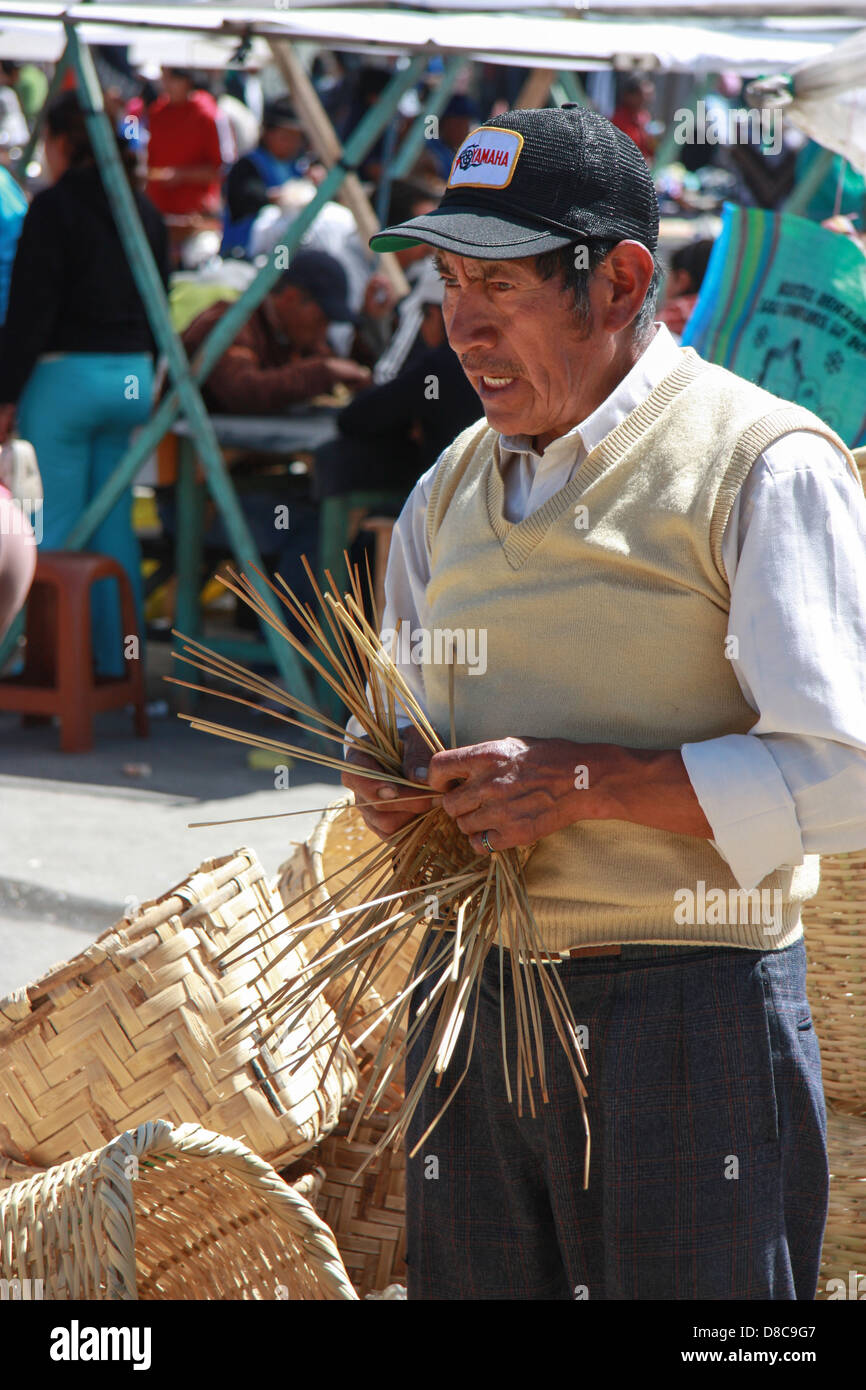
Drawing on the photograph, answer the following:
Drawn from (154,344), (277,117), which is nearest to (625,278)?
(154,344)

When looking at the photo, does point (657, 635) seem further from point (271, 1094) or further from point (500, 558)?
point (271, 1094)

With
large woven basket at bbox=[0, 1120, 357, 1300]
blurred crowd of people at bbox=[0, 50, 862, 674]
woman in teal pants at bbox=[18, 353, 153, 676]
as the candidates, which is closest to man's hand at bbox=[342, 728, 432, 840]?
large woven basket at bbox=[0, 1120, 357, 1300]

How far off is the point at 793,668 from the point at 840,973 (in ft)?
3.36

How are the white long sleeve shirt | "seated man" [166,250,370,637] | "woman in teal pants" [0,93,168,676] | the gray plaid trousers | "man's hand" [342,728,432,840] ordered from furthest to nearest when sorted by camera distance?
"seated man" [166,250,370,637]
"woman in teal pants" [0,93,168,676]
"man's hand" [342,728,432,840]
the gray plaid trousers
the white long sleeve shirt

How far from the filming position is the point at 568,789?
1.33 meters

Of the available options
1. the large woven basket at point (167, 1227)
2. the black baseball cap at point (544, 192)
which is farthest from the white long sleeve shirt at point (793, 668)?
the large woven basket at point (167, 1227)

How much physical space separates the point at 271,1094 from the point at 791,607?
3.45 ft

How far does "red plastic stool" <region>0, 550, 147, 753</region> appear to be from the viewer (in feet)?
15.9

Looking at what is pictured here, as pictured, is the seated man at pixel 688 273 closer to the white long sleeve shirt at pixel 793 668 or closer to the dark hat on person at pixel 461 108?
the white long sleeve shirt at pixel 793 668

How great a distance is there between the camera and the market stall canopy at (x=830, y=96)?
→ 3.46m

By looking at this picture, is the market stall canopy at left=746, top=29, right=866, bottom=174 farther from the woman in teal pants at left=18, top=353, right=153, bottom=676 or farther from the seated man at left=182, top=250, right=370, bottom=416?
the woman in teal pants at left=18, top=353, right=153, bottom=676

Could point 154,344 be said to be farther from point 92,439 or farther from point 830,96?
point 830,96

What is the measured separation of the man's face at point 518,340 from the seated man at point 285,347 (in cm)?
407

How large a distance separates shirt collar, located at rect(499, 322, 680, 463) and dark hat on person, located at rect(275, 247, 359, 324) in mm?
4427
